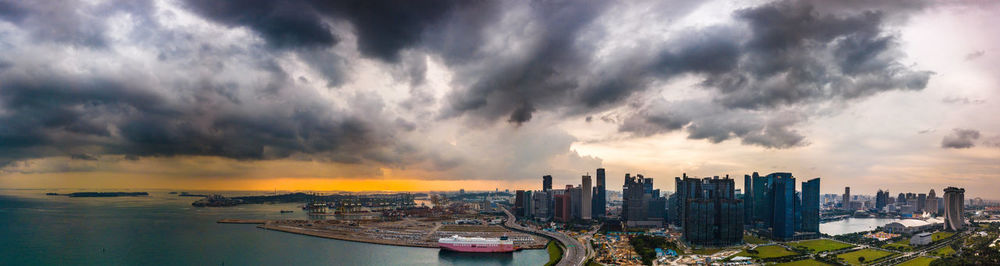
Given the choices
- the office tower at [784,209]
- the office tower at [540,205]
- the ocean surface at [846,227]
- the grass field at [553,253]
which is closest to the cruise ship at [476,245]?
the grass field at [553,253]

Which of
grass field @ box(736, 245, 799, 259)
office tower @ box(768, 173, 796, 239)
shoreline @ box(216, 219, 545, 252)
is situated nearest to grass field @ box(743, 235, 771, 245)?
office tower @ box(768, 173, 796, 239)

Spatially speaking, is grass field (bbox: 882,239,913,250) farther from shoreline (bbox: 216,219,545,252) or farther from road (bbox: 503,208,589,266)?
shoreline (bbox: 216,219,545,252)

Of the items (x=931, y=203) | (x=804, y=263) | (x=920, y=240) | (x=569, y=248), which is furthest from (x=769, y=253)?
(x=931, y=203)

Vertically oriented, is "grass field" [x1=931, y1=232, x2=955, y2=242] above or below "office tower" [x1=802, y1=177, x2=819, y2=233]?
below

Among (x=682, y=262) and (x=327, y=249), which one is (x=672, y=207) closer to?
(x=682, y=262)

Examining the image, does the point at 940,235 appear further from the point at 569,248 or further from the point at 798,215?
the point at 569,248

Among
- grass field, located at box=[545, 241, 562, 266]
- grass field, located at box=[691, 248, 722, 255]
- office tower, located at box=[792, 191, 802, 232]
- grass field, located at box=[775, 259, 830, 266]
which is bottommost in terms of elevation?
grass field, located at box=[545, 241, 562, 266]

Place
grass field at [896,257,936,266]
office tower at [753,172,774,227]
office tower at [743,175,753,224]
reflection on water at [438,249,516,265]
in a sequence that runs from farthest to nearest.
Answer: office tower at [743,175,753,224]
office tower at [753,172,774,227]
reflection on water at [438,249,516,265]
grass field at [896,257,936,266]
